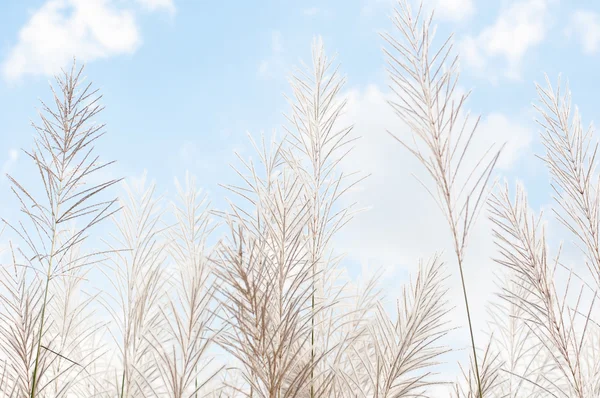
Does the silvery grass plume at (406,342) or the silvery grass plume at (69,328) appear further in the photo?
the silvery grass plume at (69,328)

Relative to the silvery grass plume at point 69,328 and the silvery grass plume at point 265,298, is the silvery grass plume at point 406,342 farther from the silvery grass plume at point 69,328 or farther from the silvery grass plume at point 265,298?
the silvery grass plume at point 69,328

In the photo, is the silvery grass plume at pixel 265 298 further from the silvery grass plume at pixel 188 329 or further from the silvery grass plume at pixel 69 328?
the silvery grass plume at pixel 69 328

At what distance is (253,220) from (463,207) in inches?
17.8

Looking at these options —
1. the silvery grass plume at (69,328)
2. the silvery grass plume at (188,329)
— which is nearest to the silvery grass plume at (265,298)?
the silvery grass plume at (188,329)

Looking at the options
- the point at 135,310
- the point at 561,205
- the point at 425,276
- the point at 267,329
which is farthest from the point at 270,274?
the point at 561,205

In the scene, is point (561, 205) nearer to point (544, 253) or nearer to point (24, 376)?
point (544, 253)

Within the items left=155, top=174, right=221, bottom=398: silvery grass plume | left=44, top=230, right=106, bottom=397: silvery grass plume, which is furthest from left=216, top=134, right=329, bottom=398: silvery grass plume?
left=44, top=230, right=106, bottom=397: silvery grass plume

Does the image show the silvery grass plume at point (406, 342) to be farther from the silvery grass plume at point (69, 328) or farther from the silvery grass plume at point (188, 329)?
the silvery grass plume at point (69, 328)

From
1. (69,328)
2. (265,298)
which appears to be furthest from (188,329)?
(69,328)

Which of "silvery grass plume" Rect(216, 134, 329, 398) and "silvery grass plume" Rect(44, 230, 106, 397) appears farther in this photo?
"silvery grass plume" Rect(44, 230, 106, 397)

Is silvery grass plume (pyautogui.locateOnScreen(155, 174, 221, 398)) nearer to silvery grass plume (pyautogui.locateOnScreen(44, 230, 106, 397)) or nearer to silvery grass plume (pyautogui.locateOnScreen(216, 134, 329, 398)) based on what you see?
silvery grass plume (pyautogui.locateOnScreen(216, 134, 329, 398))

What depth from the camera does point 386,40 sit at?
5.08 ft

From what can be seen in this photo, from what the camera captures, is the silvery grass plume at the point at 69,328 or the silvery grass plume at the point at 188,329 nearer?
the silvery grass plume at the point at 188,329

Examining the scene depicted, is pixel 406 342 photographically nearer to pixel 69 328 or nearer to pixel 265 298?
pixel 265 298
